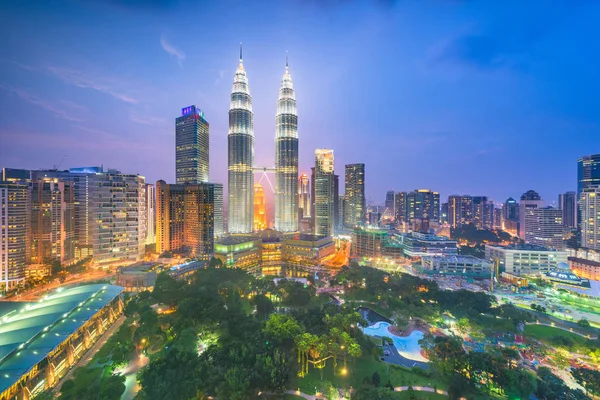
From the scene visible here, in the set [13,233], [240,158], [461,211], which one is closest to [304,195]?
[240,158]

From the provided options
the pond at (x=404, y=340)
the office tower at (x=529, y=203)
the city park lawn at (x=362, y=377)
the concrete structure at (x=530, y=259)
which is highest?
the office tower at (x=529, y=203)

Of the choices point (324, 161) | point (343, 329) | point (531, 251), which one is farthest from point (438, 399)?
point (324, 161)

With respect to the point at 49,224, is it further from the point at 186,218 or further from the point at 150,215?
the point at 150,215

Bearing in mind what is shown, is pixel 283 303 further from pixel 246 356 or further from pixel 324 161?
pixel 324 161

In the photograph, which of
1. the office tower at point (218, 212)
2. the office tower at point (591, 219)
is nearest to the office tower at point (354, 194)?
the office tower at point (218, 212)

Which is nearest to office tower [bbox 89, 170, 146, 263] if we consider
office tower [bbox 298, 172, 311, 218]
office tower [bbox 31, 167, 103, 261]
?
office tower [bbox 31, 167, 103, 261]

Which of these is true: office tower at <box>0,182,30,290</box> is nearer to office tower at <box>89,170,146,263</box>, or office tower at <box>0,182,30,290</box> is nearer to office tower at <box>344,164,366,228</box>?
office tower at <box>89,170,146,263</box>

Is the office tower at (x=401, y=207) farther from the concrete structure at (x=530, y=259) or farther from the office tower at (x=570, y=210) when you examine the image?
the concrete structure at (x=530, y=259)
